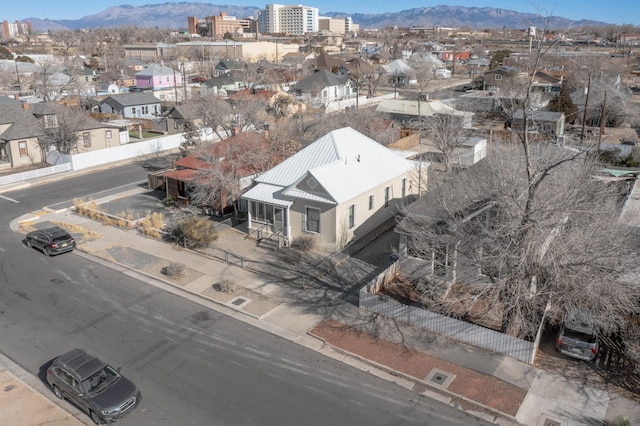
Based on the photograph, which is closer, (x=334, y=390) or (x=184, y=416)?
(x=184, y=416)

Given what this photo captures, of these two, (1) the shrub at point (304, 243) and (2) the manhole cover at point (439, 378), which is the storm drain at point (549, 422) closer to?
(2) the manhole cover at point (439, 378)

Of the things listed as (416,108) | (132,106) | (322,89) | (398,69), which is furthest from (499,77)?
(132,106)

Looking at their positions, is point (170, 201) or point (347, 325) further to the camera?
point (170, 201)

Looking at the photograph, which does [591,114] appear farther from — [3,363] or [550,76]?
[3,363]

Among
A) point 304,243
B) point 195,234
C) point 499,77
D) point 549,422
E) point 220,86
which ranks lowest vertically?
point 549,422

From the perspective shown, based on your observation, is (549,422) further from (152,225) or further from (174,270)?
(152,225)

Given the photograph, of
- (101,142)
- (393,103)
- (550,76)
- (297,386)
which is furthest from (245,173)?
(550,76)
